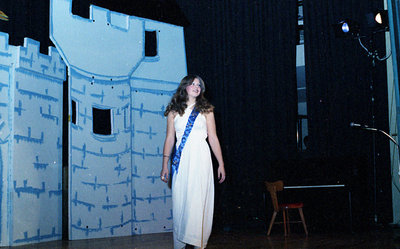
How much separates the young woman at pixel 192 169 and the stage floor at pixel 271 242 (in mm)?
1161

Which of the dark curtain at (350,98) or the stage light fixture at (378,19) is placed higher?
the stage light fixture at (378,19)

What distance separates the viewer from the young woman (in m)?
3.41

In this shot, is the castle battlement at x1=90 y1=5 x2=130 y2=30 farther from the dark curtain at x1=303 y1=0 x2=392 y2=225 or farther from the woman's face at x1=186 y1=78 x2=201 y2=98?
the woman's face at x1=186 y1=78 x2=201 y2=98

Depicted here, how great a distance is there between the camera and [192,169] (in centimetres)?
345

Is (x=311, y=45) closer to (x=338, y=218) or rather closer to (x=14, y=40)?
(x=338, y=218)

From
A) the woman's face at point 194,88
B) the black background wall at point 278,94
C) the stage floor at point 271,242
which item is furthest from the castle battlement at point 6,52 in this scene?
the woman's face at point 194,88

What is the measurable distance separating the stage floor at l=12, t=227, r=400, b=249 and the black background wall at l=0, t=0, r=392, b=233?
82 centimetres

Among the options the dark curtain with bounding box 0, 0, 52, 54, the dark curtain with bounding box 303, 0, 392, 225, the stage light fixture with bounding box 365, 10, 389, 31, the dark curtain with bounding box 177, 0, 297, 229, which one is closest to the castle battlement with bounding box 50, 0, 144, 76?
the dark curtain with bounding box 0, 0, 52, 54

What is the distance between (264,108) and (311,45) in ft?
3.83

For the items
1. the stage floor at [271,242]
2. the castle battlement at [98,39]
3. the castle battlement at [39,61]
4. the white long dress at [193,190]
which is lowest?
the stage floor at [271,242]

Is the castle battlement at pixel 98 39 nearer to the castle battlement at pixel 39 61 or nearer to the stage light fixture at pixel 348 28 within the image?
the castle battlement at pixel 39 61

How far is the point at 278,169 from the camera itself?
6.57 m

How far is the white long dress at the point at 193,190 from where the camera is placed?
11.2 feet

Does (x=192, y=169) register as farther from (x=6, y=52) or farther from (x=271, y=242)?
(x=6, y=52)
